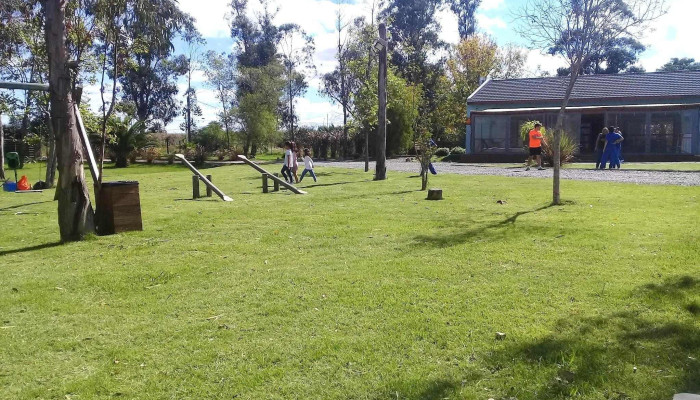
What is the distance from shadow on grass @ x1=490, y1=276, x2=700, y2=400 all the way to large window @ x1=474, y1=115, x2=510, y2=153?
29.1 metres

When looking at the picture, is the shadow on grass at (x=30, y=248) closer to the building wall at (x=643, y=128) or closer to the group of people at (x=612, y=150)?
the group of people at (x=612, y=150)

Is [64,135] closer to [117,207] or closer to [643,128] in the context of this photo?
[117,207]

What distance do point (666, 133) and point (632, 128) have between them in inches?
63.7

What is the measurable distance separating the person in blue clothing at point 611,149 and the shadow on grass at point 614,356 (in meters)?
17.5

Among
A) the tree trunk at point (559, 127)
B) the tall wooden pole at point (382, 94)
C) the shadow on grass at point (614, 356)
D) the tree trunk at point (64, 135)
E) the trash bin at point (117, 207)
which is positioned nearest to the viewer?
the shadow on grass at point (614, 356)

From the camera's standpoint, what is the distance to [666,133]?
29.6 m

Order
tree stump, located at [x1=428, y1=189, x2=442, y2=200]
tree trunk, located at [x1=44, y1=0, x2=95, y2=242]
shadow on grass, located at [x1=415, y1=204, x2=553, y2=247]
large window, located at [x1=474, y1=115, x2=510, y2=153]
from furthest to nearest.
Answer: large window, located at [x1=474, y1=115, x2=510, y2=153] < tree stump, located at [x1=428, y1=189, x2=442, y2=200] < tree trunk, located at [x1=44, y1=0, x2=95, y2=242] < shadow on grass, located at [x1=415, y1=204, x2=553, y2=247]

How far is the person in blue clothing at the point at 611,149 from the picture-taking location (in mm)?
20331

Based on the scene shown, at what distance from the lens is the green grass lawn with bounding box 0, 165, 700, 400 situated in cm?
341

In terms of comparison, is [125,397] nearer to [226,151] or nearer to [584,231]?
[584,231]

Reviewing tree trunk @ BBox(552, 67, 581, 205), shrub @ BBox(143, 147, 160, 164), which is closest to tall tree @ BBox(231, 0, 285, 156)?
shrub @ BBox(143, 147, 160, 164)

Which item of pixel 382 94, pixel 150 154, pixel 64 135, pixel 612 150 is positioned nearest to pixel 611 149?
pixel 612 150

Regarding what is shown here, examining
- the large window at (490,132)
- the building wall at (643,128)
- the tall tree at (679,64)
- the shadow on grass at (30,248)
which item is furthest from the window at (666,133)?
the tall tree at (679,64)

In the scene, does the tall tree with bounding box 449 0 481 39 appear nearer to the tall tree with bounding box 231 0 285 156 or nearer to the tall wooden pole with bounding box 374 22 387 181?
Answer: the tall tree with bounding box 231 0 285 156
